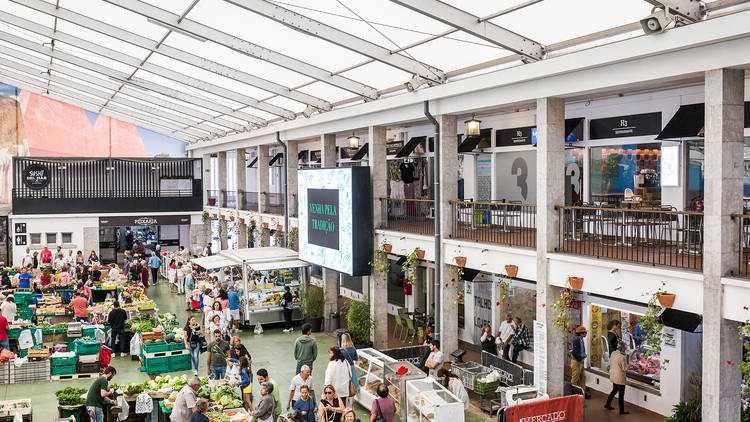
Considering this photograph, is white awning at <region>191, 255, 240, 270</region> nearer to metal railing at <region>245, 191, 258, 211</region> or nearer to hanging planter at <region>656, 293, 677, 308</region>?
metal railing at <region>245, 191, 258, 211</region>

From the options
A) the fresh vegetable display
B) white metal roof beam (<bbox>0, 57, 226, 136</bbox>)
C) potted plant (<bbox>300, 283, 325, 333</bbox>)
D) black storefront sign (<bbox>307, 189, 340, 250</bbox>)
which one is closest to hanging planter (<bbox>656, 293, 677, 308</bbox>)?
the fresh vegetable display

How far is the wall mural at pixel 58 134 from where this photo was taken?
3541 centimetres

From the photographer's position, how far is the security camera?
29.0ft

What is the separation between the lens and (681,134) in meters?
11.1

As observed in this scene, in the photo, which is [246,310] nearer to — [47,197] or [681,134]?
[681,134]

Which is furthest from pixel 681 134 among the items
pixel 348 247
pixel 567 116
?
pixel 348 247

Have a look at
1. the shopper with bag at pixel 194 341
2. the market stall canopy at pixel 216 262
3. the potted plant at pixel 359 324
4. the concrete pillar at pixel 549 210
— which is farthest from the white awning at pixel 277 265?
the concrete pillar at pixel 549 210

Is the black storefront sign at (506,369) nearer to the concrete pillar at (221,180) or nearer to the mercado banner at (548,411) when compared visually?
the mercado banner at (548,411)

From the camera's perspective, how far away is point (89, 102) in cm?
3375

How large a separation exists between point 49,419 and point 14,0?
10.00 metres

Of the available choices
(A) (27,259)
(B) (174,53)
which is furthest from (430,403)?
(A) (27,259)

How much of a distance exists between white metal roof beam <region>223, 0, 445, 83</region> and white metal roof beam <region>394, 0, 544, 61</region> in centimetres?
277

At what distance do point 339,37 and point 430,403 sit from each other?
277 inches

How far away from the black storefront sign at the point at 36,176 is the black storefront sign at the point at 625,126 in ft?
87.8
